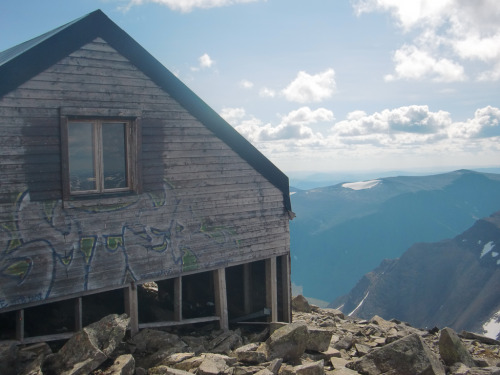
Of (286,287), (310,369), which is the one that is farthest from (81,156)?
(286,287)

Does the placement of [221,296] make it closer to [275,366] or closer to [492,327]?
[275,366]

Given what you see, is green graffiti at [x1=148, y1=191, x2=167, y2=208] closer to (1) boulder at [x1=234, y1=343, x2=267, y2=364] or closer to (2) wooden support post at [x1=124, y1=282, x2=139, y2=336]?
(2) wooden support post at [x1=124, y1=282, x2=139, y2=336]

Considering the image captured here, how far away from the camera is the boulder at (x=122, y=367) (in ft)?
22.8

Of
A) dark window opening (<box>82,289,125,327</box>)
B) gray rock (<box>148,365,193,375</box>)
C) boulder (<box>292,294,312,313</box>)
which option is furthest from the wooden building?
boulder (<box>292,294,312,313</box>)

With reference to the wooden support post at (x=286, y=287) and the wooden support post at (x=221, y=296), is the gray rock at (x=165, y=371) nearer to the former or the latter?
the wooden support post at (x=221, y=296)

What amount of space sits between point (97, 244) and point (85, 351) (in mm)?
2448

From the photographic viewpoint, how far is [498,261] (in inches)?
4505

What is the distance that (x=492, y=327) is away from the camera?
8600 centimetres

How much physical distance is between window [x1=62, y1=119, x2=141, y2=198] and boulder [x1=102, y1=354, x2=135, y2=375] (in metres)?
3.26

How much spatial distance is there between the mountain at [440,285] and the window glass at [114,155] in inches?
3880

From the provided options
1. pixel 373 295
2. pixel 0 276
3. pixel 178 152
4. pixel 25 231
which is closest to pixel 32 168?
pixel 25 231

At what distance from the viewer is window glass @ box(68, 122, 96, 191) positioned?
8.77 metres

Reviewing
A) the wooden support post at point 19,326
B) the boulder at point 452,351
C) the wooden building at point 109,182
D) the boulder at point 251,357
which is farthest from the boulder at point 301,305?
the wooden support post at point 19,326

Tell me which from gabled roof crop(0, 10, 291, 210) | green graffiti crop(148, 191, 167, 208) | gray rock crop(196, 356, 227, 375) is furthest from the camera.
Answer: green graffiti crop(148, 191, 167, 208)
